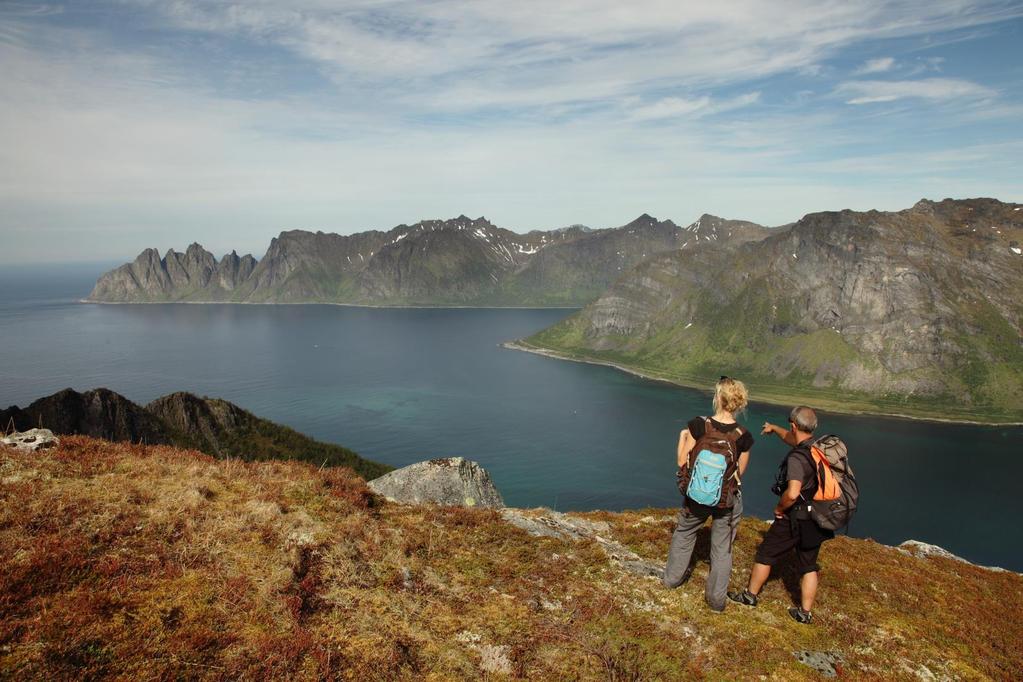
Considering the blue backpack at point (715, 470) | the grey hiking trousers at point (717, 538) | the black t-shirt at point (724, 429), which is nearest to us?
the blue backpack at point (715, 470)

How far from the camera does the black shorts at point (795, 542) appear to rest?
12.6 meters

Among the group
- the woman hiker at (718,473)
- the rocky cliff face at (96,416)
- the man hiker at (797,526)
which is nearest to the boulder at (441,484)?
the woman hiker at (718,473)

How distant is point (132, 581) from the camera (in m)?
9.48

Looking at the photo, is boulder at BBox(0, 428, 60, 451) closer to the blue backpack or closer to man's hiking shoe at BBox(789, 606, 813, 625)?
the blue backpack

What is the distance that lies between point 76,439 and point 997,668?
945 inches

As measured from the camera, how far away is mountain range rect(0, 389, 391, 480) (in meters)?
79.8

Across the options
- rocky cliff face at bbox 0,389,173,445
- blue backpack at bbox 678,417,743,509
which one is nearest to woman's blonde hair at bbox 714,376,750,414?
blue backpack at bbox 678,417,743,509

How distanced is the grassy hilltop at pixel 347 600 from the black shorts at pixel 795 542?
4.28 feet

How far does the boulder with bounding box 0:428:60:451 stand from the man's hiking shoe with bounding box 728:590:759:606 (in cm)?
1810

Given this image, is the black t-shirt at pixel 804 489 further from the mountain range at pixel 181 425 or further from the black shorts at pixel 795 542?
the mountain range at pixel 181 425

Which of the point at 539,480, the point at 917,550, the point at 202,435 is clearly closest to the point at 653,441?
the point at 539,480

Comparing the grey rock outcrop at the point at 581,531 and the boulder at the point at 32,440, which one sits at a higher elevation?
the boulder at the point at 32,440

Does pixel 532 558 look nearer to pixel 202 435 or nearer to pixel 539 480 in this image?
pixel 202 435

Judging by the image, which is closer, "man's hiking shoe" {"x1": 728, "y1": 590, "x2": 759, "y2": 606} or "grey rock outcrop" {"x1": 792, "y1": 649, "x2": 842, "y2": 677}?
"grey rock outcrop" {"x1": 792, "y1": 649, "x2": 842, "y2": 677}
